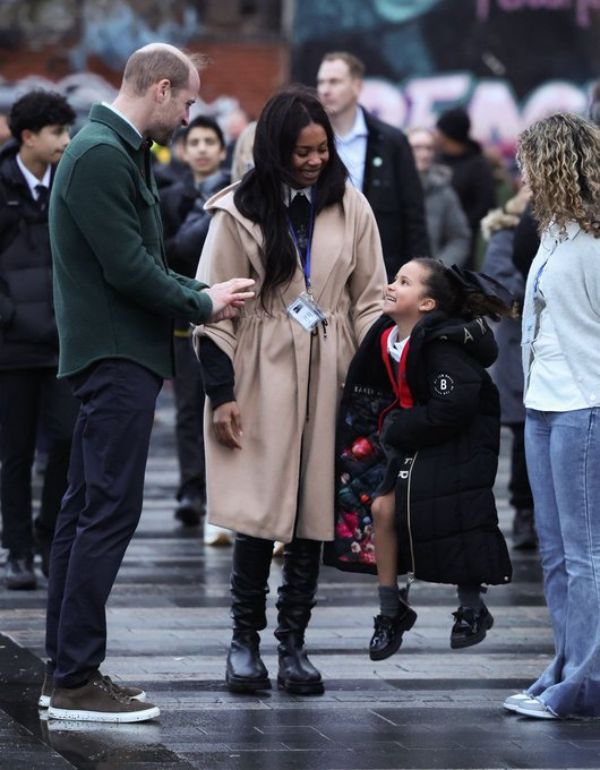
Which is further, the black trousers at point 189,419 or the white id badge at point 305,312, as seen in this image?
the black trousers at point 189,419

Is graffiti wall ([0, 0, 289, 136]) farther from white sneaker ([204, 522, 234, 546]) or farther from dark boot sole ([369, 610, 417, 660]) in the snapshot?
dark boot sole ([369, 610, 417, 660])

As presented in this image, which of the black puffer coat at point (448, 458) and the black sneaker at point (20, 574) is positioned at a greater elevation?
the black puffer coat at point (448, 458)

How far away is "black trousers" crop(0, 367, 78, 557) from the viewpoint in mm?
8719

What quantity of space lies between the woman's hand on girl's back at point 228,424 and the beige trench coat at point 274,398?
40 millimetres

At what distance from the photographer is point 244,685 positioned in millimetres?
6648

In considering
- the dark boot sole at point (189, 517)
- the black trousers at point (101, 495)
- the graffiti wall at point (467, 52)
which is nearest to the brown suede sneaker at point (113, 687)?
the black trousers at point (101, 495)

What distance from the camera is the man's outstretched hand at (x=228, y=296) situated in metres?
6.22

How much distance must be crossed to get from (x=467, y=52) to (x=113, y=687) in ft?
76.6

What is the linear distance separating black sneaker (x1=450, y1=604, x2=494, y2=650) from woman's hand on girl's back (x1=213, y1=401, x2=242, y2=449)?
0.98 metres

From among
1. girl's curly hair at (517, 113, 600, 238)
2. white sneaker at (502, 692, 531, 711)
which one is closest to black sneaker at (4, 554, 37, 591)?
white sneaker at (502, 692, 531, 711)

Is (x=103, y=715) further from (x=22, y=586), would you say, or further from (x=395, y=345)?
(x=22, y=586)

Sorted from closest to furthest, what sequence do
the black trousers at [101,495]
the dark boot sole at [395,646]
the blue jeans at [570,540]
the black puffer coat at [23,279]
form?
the black trousers at [101,495], the blue jeans at [570,540], the dark boot sole at [395,646], the black puffer coat at [23,279]

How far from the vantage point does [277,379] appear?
21.8 ft

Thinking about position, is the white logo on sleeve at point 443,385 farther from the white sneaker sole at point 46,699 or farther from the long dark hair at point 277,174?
the white sneaker sole at point 46,699
